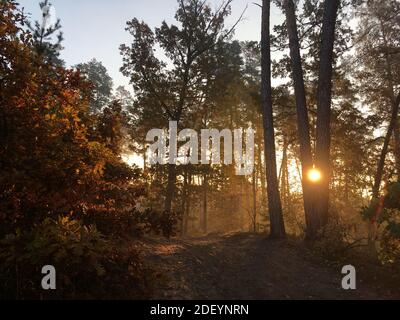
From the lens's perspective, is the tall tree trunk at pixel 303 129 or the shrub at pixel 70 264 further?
the tall tree trunk at pixel 303 129

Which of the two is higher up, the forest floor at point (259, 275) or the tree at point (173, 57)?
the tree at point (173, 57)

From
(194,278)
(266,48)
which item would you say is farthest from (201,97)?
(194,278)

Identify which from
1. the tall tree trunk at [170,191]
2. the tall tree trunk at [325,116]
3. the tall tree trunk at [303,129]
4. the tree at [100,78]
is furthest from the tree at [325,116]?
the tree at [100,78]

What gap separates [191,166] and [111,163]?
17.0 metres

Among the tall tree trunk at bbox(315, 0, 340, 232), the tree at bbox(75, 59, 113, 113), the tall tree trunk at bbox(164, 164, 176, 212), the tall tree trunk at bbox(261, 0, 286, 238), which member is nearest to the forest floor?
the tall tree trunk at bbox(315, 0, 340, 232)

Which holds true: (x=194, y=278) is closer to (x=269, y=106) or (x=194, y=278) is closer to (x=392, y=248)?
(x=392, y=248)

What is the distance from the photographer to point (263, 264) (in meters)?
9.47

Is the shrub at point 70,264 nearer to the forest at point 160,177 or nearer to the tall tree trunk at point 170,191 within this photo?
the forest at point 160,177

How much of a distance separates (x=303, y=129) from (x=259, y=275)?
236 inches

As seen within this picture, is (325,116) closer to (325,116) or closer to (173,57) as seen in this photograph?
(325,116)

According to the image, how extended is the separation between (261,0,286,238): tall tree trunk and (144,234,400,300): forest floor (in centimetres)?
175

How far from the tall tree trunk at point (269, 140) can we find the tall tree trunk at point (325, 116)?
1790 mm

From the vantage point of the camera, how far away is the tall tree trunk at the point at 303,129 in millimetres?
11797

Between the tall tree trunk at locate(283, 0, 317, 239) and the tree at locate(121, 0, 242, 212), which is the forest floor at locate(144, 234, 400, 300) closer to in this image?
the tall tree trunk at locate(283, 0, 317, 239)
